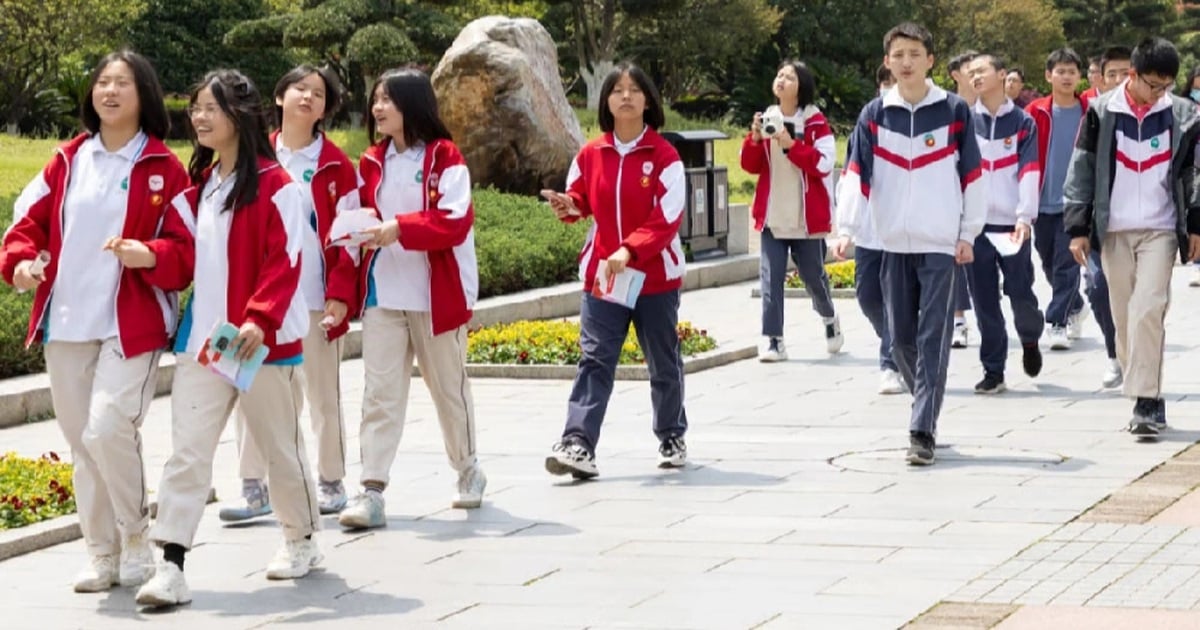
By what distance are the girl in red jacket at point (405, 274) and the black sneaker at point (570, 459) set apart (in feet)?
2.61

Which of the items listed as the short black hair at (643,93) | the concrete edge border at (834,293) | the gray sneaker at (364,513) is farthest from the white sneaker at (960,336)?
the gray sneaker at (364,513)

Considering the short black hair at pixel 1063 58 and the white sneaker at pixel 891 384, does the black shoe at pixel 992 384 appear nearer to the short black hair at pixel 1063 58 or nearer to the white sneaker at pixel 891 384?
the white sneaker at pixel 891 384

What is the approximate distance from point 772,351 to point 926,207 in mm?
3984

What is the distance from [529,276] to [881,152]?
7.63 meters

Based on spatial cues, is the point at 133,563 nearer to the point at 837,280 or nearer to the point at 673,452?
the point at 673,452

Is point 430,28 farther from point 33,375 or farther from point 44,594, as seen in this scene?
point 44,594

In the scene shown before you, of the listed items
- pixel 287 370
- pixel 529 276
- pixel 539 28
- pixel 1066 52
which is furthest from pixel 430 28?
pixel 287 370

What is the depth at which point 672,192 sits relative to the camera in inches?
348

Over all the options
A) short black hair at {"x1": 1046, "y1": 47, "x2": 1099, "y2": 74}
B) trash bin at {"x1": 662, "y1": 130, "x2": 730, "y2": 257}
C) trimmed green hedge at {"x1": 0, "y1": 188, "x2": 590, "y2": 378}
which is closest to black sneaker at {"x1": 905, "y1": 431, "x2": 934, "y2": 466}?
short black hair at {"x1": 1046, "y1": 47, "x2": 1099, "y2": 74}

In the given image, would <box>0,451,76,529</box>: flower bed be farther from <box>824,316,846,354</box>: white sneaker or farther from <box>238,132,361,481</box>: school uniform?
<box>824,316,846,354</box>: white sneaker

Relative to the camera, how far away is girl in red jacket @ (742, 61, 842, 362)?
12.9 m

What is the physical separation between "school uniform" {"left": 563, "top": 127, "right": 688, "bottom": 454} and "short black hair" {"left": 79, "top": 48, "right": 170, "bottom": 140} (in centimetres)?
229

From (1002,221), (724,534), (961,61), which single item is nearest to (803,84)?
(961,61)

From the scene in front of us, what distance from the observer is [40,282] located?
6.78 metres
